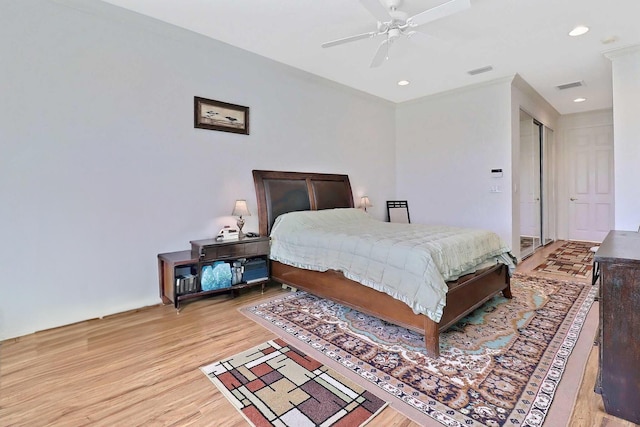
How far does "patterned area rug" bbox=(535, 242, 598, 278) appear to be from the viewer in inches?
170

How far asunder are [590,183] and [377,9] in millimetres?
6605

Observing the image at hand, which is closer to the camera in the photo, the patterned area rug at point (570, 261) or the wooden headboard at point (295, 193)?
the wooden headboard at point (295, 193)

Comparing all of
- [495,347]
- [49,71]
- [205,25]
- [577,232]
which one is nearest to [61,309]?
[49,71]

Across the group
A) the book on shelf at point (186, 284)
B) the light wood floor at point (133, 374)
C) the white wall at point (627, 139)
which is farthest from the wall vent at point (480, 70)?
the book on shelf at point (186, 284)

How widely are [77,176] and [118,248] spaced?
73 cm

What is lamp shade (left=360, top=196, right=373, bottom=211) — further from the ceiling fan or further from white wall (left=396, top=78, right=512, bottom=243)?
the ceiling fan

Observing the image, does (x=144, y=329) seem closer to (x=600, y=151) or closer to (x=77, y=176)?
(x=77, y=176)

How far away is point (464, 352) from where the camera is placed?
87.8 inches

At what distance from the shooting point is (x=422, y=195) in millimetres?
5723

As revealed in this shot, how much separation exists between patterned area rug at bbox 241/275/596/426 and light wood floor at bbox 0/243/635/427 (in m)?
0.18

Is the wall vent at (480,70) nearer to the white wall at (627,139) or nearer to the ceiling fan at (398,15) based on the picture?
the white wall at (627,139)

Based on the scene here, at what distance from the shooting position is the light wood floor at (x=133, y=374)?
63.6 inches

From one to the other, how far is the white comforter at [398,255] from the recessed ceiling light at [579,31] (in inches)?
91.3

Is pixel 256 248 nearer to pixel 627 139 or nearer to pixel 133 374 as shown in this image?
pixel 133 374
